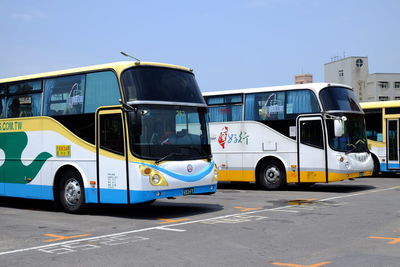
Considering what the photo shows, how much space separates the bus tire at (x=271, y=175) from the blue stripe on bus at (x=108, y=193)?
6.00m

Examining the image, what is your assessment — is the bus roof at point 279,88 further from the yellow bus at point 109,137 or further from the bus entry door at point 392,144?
the bus entry door at point 392,144

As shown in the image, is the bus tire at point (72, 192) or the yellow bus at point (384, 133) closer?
the bus tire at point (72, 192)

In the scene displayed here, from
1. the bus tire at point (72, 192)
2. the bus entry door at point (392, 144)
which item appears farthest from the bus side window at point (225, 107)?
the bus tire at point (72, 192)

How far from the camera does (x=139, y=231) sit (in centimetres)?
1016

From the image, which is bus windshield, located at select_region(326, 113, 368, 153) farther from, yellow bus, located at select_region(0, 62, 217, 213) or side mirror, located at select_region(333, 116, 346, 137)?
yellow bus, located at select_region(0, 62, 217, 213)

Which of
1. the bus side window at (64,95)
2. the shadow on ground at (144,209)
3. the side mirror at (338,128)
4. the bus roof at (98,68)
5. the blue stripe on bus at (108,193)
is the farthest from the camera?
the side mirror at (338,128)

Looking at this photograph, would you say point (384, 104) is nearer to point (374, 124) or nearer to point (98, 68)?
point (374, 124)

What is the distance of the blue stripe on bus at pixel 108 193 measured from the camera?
11588 millimetres

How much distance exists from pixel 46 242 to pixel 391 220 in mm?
6629

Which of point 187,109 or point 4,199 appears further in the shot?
point 4,199

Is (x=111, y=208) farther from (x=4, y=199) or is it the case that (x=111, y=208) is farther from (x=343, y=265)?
(x=343, y=265)

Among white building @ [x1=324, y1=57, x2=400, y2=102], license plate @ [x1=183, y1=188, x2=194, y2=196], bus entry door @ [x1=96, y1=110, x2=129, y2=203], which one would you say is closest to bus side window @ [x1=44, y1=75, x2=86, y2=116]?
bus entry door @ [x1=96, y1=110, x2=129, y2=203]

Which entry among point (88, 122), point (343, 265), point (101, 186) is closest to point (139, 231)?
point (101, 186)

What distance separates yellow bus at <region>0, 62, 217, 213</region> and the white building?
323 ft
